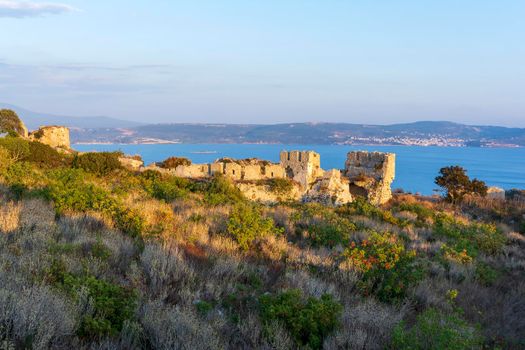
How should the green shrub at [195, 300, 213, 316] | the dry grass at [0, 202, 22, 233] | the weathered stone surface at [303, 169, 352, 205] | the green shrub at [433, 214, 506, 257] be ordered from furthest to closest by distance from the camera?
the weathered stone surface at [303, 169, 352, 205] < the green shrub at [433, 214, 506, 257] < the dry grass at [0, 202, 22, 233] < the green shrub at [195, 300, 213, 316]

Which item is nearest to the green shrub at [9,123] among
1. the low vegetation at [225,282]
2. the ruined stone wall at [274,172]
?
the ruined stone wall at [274,172]

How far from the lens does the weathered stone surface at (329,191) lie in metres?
23.7

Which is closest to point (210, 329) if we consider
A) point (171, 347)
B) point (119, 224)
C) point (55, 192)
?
Result: point (171, 347)

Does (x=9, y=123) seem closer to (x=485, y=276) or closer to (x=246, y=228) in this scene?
(x=246, y=228)

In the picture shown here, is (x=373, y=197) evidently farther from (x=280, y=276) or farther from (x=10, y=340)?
(x=10, y=340)

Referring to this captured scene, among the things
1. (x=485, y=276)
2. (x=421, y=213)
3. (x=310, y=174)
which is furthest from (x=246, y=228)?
(x=310, y=174)

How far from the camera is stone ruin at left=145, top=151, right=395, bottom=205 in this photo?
2239 centimetres

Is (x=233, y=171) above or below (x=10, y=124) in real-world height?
below

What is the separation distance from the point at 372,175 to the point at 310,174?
531 cm

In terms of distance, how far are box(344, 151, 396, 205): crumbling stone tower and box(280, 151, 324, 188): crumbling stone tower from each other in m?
3.59

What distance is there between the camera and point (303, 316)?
167 inches

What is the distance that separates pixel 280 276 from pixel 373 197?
21288mm

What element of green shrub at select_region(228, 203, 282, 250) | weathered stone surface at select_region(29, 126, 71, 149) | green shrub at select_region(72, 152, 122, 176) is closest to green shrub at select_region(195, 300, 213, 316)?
green shrub at select_region(228, 203, 282, 250)

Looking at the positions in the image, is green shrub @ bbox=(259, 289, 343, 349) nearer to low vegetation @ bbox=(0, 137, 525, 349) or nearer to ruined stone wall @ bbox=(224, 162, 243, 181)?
low vegetation @ bbox=(0, 137, 525, 349)
